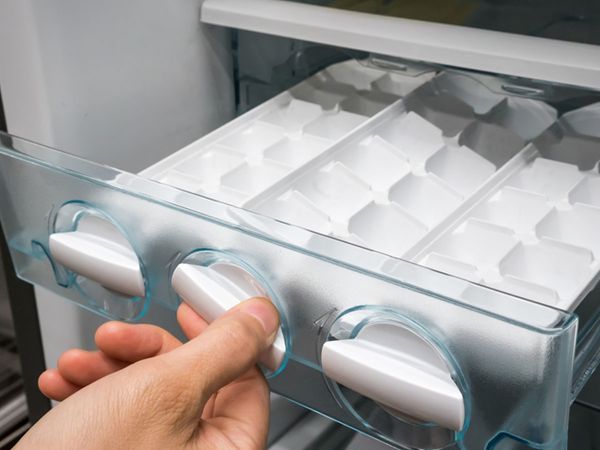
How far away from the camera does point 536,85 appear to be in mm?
626

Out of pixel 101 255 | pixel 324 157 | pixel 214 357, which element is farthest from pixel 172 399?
pixel 324 157

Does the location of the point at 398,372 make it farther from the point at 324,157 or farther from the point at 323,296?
the point at 324,157

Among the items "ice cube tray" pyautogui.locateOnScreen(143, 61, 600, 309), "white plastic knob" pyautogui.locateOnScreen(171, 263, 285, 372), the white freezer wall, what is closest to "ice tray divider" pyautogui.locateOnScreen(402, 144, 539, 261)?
"ice cube tray" pyautogui.locateOnScreen(143, 61, 600, 309)

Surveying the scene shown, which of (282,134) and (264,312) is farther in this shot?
(282,134)

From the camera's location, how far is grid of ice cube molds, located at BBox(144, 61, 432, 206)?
64cm

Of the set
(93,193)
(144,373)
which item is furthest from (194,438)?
(93,193)

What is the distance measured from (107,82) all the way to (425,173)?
28cm

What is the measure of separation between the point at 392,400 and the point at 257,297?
107mm

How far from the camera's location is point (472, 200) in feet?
1.91

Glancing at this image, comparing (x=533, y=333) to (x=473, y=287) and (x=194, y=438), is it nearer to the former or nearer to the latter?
(x=473, y=287)

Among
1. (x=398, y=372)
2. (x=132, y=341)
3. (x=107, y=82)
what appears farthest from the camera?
(x=107, y=82)

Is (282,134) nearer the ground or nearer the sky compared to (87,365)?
nearer the sky

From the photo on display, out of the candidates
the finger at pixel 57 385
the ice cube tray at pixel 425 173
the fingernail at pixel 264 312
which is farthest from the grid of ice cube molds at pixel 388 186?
the finger at pixel 57 385

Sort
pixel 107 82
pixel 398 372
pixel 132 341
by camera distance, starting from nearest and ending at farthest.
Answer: pixel 398 372 → pixel 132 341 → pixel 107 82
